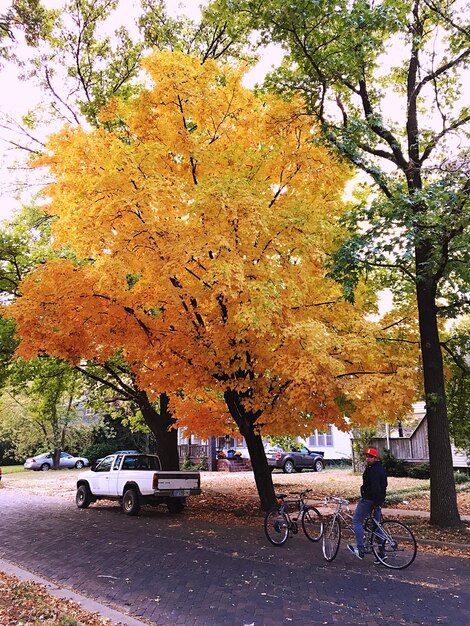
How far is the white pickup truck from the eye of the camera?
13727mm

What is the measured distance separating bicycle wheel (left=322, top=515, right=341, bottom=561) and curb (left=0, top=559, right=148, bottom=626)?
378 cm

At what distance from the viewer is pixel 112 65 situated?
1705 centimetres

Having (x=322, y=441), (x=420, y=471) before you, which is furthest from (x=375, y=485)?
(x=322, y=441)

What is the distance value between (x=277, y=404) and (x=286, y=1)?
8.07 meters

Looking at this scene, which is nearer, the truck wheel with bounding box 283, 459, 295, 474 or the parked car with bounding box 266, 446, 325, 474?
the parked car with bounding box 266, 446, 325, 474

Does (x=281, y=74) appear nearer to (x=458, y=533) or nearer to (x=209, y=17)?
(x=209, y=17)

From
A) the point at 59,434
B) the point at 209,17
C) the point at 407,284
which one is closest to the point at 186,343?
the point at 407,284

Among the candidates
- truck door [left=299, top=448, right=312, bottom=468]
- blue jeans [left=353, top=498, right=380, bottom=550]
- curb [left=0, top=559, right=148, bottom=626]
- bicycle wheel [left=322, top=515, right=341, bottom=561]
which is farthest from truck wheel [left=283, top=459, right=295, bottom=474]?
curb [left=0, top=559, right=148, bottom=626]

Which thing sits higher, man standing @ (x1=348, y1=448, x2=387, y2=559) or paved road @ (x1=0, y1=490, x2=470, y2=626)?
man standing @ (x1=348, y1=448, x2=387, y2=559)

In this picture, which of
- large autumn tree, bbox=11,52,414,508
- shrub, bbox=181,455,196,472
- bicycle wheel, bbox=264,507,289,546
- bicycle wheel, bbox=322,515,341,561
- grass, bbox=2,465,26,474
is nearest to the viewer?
bicycle wheel, bbox=322,515,341,561

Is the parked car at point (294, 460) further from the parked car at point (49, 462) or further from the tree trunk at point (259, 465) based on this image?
the parked car at point (49, 462)

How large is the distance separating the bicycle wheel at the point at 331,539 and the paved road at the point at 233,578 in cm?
18

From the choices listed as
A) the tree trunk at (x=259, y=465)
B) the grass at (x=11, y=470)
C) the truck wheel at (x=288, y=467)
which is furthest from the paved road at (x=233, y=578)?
the grass at (x=11, y=470)

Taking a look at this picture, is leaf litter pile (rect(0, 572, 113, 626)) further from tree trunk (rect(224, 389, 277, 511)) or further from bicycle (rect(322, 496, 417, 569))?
tree trunk (rect(224, 389, 277, 511))
